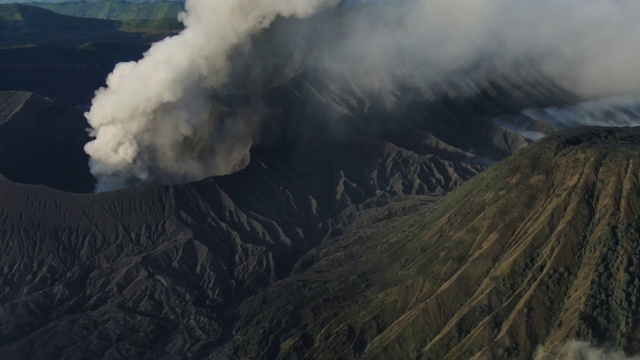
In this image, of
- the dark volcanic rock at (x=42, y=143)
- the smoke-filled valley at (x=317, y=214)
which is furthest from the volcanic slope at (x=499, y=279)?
the dark volcanic rock at (x=42, y=143)

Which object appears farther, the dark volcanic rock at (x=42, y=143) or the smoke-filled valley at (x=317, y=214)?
the dark volcanic rock at (x=42, y=143)

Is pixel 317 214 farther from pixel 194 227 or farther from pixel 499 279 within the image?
pixel 499 279

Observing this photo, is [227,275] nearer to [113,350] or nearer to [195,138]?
[113,350]

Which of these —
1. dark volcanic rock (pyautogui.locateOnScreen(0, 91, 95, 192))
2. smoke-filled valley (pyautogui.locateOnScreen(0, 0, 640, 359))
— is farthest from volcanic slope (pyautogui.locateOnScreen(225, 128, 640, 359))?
dark volcanic rock (pyautogui.locateOnScreen(0, 91, 95, 192))

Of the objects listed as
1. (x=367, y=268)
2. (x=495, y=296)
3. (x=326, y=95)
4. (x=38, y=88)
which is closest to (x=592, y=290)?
(x=495, y=296)

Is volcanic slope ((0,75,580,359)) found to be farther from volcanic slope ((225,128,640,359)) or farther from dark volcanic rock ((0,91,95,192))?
volcanic slope ((225,128,640,359))

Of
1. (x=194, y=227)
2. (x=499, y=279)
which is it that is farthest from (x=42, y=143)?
(x=499, y=279)

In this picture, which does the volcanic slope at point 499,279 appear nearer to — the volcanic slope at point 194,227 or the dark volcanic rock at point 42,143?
the volcanic slope at point 194,227
